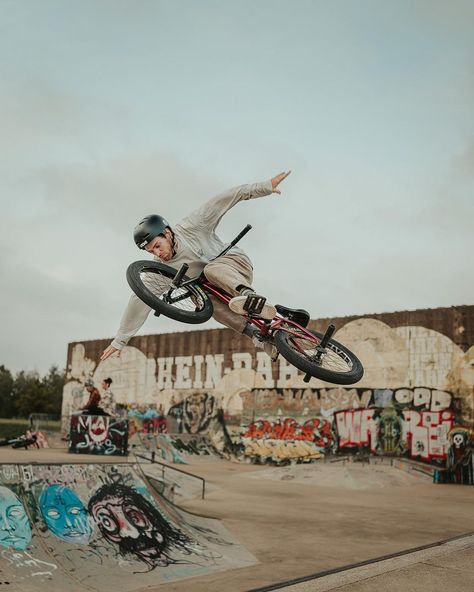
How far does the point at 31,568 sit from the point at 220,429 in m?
25.5

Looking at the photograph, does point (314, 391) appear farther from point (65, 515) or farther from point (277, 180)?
point (277, 180)

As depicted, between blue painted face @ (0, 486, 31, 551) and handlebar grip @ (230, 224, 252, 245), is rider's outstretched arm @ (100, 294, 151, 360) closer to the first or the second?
handlebar grip @ (230, 224, 252, 245)

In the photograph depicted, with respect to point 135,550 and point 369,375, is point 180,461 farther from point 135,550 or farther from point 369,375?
point 135,550

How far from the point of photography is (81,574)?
12930 millimetres

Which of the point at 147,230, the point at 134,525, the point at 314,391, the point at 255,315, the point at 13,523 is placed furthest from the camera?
the point at 314,391

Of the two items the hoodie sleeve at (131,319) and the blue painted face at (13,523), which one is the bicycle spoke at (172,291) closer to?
the hoodie sleeve at (131,319)

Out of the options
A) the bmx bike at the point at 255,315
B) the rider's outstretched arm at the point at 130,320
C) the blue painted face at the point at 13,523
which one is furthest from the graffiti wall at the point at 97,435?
the bmx bike at the point at 255,315

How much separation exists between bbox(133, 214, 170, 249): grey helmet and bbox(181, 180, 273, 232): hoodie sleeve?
1.46 feet

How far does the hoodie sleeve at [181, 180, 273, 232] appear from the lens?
19.3 ft

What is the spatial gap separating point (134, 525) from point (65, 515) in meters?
1.99

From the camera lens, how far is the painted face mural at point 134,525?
14609 mm

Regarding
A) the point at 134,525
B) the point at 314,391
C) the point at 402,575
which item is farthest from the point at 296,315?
the point at 314,391

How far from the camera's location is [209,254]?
20.0 ft

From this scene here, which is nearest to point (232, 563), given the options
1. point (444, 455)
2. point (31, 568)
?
point (31, 568)
